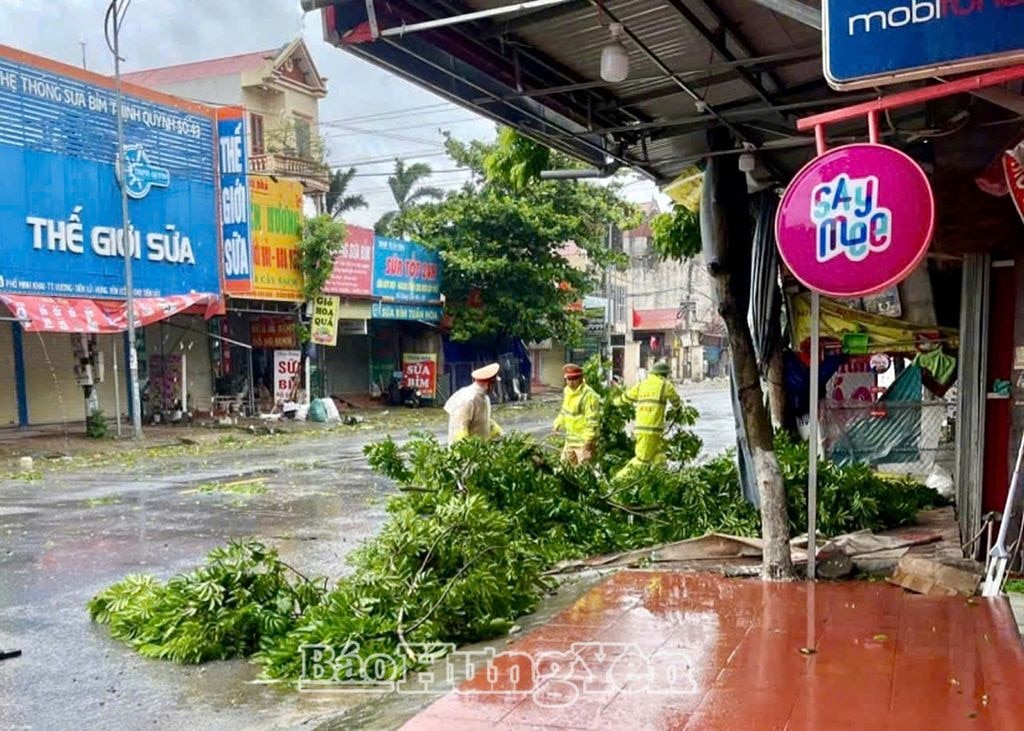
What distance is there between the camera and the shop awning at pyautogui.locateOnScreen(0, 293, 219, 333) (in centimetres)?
1759

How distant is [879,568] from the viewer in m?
6.31

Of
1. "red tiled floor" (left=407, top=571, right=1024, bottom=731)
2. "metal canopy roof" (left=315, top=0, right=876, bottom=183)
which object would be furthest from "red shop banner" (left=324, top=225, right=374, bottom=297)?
"red tiled floor" (left=407, top=571, right=1024, bottom=731)

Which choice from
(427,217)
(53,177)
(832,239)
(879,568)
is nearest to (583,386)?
(879,568)

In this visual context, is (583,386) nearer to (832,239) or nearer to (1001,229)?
(1001,229)

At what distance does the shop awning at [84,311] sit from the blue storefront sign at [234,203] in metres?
1.43

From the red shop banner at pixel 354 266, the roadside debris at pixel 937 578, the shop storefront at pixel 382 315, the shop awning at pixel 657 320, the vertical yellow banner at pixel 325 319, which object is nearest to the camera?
the roadside debris at pixel 937 578

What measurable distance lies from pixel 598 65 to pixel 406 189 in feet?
124

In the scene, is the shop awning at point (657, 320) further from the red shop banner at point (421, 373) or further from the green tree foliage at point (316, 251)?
the green tree foliage at point (316, 251)

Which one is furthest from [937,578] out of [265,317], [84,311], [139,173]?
[265,317]

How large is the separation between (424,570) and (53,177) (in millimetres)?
16949

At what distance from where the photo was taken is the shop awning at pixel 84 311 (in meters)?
17.6

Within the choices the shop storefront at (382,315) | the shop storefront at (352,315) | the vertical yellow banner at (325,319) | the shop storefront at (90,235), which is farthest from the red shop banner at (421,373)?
the shop storefront at (90,235)

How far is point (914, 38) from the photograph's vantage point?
324 centimetres

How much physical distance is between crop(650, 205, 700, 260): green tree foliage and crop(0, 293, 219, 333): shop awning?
41.7 feet
